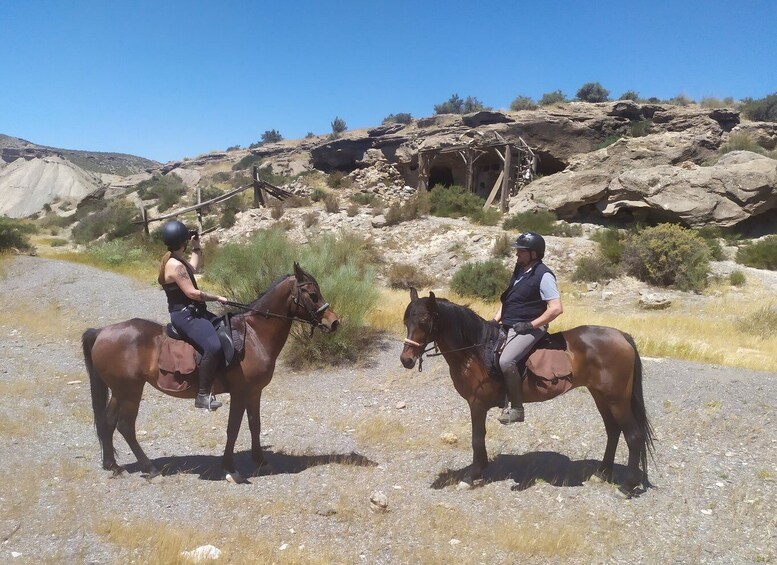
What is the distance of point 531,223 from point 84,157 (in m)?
118

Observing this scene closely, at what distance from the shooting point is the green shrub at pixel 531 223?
73.5ft

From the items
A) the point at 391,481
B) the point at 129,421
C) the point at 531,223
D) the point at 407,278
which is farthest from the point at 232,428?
the point at 531,223

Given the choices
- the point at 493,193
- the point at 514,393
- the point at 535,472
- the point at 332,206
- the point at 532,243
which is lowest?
the point at 535,472

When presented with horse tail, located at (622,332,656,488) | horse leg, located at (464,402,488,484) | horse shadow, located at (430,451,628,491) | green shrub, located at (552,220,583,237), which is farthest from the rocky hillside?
horse tail, located at (622,332,656,488)

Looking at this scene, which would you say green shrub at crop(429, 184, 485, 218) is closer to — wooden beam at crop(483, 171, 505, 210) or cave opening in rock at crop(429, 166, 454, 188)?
wooden beam at crop(483, 171, 505, 210)

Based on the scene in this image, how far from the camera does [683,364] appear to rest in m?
8.99

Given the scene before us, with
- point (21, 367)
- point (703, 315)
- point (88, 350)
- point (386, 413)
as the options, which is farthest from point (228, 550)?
point (703, 315)

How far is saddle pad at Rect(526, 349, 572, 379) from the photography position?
4805 mm

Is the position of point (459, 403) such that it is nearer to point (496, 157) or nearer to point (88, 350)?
point (88, 350)

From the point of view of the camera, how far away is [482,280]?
15.8 m

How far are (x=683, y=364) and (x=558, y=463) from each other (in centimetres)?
457

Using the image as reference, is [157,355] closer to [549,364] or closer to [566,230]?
[549,364]

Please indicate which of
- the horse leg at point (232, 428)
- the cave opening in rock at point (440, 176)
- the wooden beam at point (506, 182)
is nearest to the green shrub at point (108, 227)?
the cave opening in rock at point (440, 176)

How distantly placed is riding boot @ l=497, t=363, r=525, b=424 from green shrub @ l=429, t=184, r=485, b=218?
71.0ft
